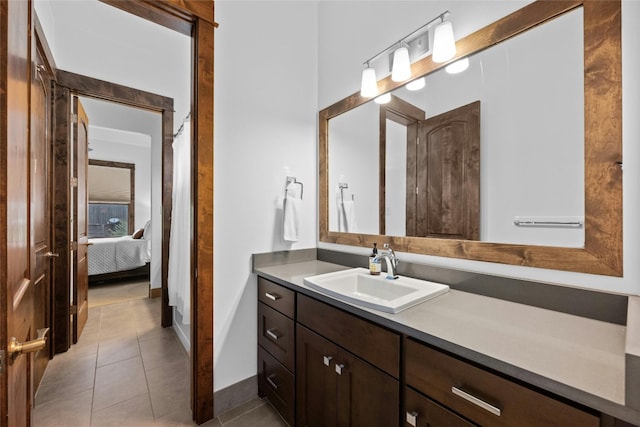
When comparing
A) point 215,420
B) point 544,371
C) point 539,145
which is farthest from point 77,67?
point 544,371

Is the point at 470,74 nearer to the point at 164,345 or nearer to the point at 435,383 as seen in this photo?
the point at 435,383

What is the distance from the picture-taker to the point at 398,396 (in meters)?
0.94

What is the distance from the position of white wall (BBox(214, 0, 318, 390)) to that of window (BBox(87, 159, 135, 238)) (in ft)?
19.6

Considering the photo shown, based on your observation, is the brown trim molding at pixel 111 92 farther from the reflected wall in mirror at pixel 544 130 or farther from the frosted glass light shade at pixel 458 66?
the frosted glass light shade at pixel 458 66

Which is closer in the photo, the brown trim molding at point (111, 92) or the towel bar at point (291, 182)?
the towel bar at point (291, 182)

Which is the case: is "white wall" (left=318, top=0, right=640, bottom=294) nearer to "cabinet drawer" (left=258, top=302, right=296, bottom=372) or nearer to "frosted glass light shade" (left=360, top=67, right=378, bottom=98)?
"frosted glass light shade" (left=360, top=67, right=378, bottom=98)

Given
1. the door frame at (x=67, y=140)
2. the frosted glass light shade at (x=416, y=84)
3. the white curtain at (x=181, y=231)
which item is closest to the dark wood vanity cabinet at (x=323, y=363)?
the white curtain at (x=181, y=231)

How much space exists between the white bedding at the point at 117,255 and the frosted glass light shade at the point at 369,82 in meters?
4.38

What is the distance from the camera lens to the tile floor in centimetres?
161

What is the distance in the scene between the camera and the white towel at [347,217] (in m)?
1.92

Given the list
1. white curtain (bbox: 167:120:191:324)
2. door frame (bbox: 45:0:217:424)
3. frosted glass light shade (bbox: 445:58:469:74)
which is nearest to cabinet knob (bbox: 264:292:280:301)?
door frame (bbox: 45:0:217:424)

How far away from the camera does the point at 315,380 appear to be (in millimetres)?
1306

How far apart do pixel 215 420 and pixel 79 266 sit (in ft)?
6.67

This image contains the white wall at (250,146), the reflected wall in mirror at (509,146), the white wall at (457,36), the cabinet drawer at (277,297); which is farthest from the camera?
the white wall at (250,146)
